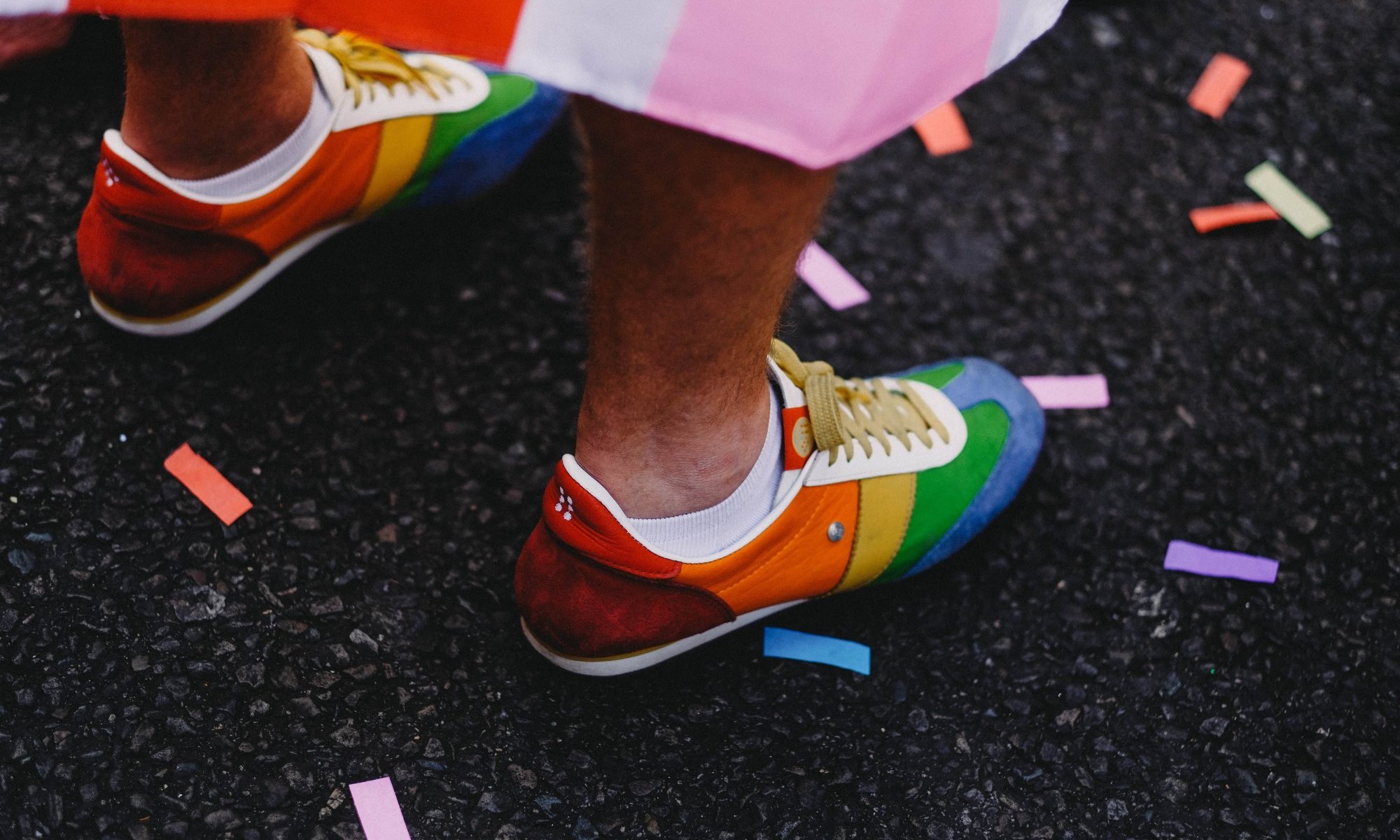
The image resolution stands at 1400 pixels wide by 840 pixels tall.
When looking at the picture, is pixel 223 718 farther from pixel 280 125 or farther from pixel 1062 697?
pixel 1062 697

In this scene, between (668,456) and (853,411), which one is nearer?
(668,456)

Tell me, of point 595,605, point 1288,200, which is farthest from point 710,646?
point 1288,200

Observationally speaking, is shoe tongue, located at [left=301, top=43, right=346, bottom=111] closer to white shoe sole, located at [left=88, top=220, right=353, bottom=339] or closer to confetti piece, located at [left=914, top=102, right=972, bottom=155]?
white shoe sole, located at [left=88, top=220, right=353, bottom=339]

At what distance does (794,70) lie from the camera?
77cm

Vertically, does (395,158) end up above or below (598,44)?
below

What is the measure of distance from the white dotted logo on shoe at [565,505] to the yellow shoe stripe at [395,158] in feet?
→ 2.21

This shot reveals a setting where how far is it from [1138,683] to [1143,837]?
0.68ft

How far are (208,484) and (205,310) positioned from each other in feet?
0.84

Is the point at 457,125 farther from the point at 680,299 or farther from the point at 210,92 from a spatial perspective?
the point at 680,299

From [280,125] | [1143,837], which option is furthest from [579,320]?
[1143,837]

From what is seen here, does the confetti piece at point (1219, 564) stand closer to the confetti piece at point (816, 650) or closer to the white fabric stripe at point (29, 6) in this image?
the confetti piece at point (816, 650)

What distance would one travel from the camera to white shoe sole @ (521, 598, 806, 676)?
49.6 inches

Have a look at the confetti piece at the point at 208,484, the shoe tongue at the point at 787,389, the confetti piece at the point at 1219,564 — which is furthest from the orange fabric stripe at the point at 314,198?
the confetti piece at the point at 1219,564

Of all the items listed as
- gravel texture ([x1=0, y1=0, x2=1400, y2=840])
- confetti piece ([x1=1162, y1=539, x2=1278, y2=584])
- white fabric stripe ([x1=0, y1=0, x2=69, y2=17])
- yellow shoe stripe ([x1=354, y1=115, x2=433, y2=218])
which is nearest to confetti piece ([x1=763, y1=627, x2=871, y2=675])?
gravel texture ([x1=0, y1=0, x2=1400, y2=840])
